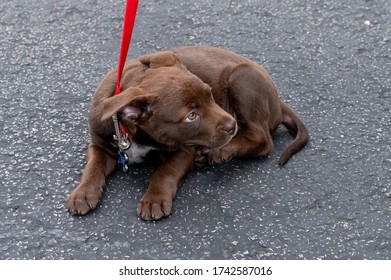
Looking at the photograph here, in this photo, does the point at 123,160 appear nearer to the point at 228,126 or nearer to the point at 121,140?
the point at 121,140

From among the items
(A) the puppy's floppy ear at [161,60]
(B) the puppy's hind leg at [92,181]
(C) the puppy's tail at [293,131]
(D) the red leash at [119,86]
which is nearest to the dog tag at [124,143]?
(D) the red leash at [119,86]

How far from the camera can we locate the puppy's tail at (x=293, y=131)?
14.6ft

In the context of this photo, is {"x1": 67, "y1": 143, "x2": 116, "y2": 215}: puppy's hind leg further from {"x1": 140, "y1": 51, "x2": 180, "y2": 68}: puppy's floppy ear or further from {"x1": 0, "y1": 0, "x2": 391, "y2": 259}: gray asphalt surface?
{"x1": 140, "y1": 51, "x2": 180, "y2": 68}: puppy's floppy ear

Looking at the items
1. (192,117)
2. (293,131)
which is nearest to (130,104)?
(192,117)

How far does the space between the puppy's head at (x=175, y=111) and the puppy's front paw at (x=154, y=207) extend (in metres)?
0.31

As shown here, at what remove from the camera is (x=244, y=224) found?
3.96m

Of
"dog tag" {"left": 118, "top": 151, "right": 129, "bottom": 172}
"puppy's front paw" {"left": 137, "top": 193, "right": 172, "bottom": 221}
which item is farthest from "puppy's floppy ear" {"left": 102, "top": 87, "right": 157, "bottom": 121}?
"puppy's front paw" {"left": 137, "top": 193, "right": 172, "bottom": 221}

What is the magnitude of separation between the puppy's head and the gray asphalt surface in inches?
13.1

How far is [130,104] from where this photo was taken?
12.6ft

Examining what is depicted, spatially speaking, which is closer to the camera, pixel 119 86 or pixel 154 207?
pixel 154 207

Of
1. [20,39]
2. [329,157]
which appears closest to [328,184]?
[329,157]

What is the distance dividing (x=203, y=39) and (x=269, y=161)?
159cm

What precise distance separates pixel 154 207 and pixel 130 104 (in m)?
0.56

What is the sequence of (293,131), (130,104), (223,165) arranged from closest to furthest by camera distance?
(130,104) < (223,165) < (293,131)
